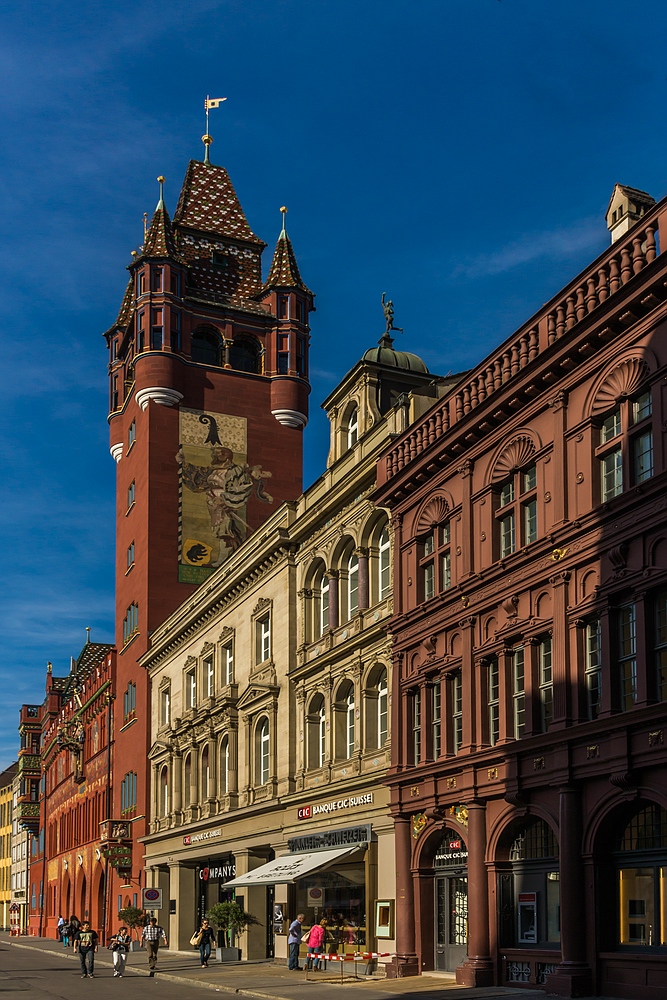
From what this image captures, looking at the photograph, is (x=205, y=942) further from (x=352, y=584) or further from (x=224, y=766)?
(x=352, y=584)

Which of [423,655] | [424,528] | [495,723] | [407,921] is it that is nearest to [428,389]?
[424,528]

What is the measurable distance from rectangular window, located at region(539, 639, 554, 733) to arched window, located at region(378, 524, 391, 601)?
10.4 m

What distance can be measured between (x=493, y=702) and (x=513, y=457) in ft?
19.0

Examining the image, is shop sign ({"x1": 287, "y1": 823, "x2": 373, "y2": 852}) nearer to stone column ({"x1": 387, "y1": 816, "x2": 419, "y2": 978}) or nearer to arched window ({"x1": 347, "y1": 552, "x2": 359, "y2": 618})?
stone column ({"x1": 387, "y1": 816, "x2": 419, "y2": 978})

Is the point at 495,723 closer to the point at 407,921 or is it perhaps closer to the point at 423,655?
the point at 423,655

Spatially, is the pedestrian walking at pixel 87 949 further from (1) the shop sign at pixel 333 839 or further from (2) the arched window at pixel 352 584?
(2) the arched window at pixel 352 584

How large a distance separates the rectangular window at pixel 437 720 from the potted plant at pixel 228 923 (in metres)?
16.6

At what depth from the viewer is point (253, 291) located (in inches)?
3174

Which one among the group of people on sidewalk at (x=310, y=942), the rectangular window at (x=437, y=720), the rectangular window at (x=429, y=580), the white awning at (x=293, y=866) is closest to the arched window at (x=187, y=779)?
the white awning at (x=293, y=866)

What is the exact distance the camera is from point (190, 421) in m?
72.2

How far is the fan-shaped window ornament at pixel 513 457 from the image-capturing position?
2961 centimetres

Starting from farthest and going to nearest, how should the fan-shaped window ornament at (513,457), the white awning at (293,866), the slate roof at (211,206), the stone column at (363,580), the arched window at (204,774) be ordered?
1. the slate roof at (211,206)
2. the arched window at (204,774)
3. the stone column at (363,580)
4. the white awning at (293,866)
5. the fan-shaped window ornament at (513,457)

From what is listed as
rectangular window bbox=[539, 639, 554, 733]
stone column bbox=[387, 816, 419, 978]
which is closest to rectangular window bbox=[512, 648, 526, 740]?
rectangular window bbox=[539, 639, 554, 733]

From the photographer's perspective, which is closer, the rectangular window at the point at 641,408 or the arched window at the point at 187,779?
the rectangular window at the point at 641,408
